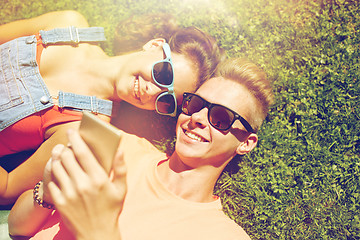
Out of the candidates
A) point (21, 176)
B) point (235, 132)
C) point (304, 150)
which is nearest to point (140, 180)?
point (235, 132)

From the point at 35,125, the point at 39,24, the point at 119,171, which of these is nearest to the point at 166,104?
the point at 35,125

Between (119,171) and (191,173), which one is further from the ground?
(119,171)

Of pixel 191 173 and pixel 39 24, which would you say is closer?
pixel 191 173

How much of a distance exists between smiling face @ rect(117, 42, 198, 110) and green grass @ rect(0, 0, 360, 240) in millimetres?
808

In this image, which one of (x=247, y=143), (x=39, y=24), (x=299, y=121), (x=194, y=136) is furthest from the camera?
(x=299, y=121)

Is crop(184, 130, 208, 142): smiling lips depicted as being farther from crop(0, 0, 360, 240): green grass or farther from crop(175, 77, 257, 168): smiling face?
crop(0, 0, 360, 240): green grass

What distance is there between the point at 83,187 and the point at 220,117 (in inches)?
66.8

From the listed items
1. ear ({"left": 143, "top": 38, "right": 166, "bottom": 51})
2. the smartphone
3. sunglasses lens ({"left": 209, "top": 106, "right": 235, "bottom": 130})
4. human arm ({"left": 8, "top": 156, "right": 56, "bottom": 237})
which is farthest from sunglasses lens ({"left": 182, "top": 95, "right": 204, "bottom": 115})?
human arm ({"left": 8, "top": 156, "right": 56, "bottom": 237})

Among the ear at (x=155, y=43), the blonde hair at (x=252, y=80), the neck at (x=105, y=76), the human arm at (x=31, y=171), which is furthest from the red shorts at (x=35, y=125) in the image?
the blonde hair at (x=252, y=80)

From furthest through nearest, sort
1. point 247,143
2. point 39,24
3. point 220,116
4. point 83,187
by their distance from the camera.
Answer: point 39,24 < point 247,143 < point 220,116 < point 83,187

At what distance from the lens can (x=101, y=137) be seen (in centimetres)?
150

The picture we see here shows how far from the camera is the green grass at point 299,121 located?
3.44m

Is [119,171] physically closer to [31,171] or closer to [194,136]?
[194,136]

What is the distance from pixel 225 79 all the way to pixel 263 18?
64.4 inches
